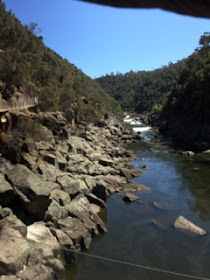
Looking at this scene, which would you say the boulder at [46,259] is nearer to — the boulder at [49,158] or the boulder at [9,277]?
the boulder at [9,277]

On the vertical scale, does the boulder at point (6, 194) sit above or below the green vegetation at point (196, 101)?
below

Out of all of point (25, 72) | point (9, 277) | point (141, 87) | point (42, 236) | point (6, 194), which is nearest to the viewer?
point (9, 277)

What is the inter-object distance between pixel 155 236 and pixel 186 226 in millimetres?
1438

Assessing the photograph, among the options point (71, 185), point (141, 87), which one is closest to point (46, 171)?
point (71, 185)

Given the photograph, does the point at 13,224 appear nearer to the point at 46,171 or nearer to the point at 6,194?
the point at 6,194

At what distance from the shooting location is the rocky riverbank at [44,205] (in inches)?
336

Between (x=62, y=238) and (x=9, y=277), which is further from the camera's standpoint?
(x=62, y=238)

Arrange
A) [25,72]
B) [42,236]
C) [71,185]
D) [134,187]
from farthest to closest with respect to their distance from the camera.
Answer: [25,72] < [134,187] < [71,185] < [42,236]

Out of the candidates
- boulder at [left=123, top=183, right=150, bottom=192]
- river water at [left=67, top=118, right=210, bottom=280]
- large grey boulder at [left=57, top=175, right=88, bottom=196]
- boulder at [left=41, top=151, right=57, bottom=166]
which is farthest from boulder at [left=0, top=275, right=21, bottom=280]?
boulder at [left=123, top=183, right=150, bottom=192]

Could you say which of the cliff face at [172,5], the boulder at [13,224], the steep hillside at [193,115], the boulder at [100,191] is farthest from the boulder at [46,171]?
the steep hillside at [193,115]

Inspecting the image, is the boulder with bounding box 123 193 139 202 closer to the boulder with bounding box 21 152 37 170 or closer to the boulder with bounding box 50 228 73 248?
the boulder with bounding box 21 152 37 170

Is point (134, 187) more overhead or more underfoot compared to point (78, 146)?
more underfoot

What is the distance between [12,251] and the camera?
8219 mm

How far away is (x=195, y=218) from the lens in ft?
44.1
